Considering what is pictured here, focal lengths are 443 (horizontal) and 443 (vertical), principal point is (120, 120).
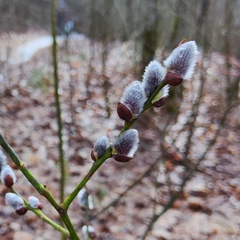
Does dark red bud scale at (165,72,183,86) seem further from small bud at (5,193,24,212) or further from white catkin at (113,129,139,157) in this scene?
small bud at (5,193,24,212)

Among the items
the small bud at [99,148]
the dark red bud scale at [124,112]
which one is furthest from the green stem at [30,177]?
the dark red bud scale at [124,112]

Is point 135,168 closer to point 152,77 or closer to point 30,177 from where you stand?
point 30,177

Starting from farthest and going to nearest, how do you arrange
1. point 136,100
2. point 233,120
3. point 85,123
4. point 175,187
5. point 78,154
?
point 85,123 → point 233,120 → point 78,154 → point 175,187 → point 136,100

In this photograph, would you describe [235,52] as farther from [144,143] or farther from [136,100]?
[136,100]

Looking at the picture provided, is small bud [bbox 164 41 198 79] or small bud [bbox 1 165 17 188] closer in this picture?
small bud [bbox 164 41 198 79]

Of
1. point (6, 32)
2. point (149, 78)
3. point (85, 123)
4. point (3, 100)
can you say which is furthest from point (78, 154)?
point (6, 32)

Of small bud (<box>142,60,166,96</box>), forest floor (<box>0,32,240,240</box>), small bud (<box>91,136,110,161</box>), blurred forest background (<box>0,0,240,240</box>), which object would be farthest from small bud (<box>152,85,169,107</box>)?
forest floor (<box>0,32,240,240</box>)
